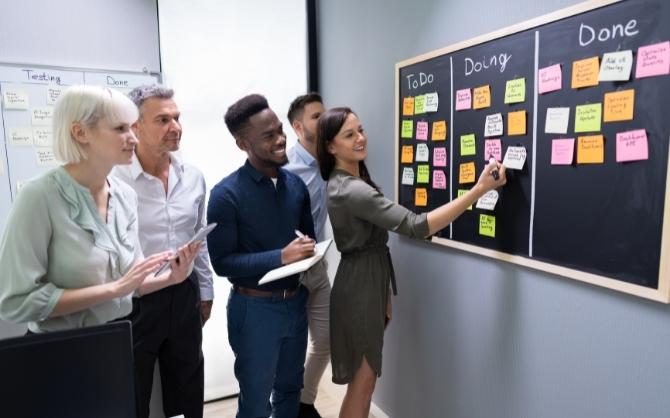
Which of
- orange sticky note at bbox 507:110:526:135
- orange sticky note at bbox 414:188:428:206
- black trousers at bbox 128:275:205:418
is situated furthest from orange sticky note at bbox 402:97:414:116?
black trousers at bbox 128:275:205:418

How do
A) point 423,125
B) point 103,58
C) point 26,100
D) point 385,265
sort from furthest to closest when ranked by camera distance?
1. point 103,58
2. point 26,100
3. point 423,125
4. point 385,265

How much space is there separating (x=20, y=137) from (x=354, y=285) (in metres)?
1.93

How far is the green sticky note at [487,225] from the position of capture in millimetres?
1639

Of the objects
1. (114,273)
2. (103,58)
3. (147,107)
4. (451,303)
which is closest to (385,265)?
(451,303)

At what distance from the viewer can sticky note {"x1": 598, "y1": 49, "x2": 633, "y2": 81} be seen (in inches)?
46.6

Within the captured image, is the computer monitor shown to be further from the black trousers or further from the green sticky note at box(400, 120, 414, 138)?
the green sticky note at box(400, 120, 414, 138)

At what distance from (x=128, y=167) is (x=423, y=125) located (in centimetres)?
130

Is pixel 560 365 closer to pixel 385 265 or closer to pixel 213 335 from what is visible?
pixel 385 265

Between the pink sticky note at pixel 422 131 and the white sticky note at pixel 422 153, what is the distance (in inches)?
1.5

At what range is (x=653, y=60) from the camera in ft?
3.71

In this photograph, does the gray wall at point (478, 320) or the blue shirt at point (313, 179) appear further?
the blue shirt at point (313, 179)

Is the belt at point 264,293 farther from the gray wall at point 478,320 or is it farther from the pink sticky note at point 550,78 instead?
the pink sticky note at point 550,78

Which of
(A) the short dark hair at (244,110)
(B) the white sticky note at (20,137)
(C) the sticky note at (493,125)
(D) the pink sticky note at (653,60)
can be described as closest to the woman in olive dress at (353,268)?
(A) the short dark hair at (244,110)

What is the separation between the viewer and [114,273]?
1369mm
